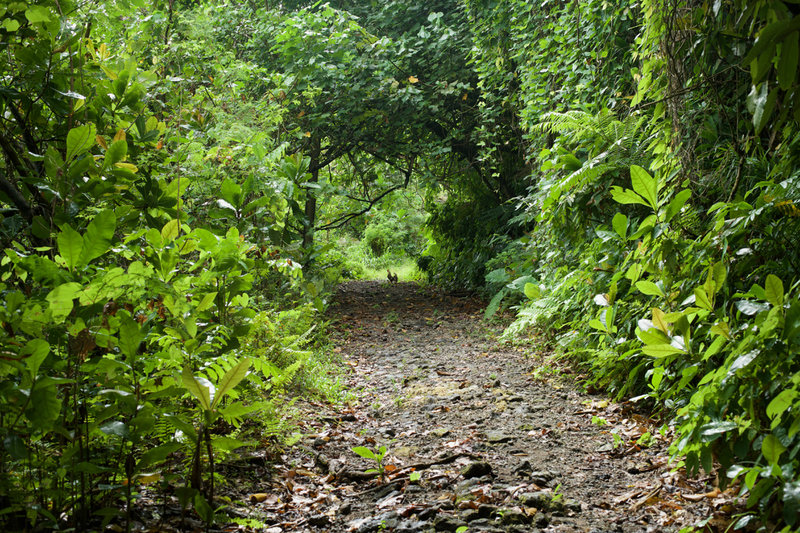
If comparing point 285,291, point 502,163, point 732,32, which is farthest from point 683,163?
point 502,163

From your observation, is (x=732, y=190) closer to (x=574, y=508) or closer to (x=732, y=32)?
(x=732, y=32)

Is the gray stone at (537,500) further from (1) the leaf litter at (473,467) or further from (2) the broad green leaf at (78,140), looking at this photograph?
(2) the broad green leaf at (78,140)

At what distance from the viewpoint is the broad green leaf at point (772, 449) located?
61.8 inches

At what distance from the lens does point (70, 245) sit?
1.77m

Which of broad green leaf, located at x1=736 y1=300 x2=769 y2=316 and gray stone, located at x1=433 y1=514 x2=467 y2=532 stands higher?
broad green leaf, located at x1=736 y1=300 x2=769 y2=316

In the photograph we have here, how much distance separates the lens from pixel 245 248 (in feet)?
8.50

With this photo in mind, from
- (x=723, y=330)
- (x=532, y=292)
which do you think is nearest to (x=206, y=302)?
(x=723, y=330)

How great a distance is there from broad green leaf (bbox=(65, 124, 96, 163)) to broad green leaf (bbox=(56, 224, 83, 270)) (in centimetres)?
44

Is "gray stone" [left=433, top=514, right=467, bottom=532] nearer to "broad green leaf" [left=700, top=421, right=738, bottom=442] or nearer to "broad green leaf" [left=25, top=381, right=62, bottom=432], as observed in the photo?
"broad green leaf" [left=700, top=421, right=738, bottom=442]

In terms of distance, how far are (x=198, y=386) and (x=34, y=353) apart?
21.6 inches

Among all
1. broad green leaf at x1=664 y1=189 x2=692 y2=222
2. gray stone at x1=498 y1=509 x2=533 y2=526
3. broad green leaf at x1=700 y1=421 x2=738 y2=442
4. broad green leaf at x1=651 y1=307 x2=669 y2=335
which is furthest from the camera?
broad green leaf at x1=664 y1=189 x2=692 y2=222

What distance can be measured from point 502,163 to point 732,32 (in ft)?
23.3

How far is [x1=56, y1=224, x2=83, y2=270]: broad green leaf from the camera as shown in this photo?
1755mm

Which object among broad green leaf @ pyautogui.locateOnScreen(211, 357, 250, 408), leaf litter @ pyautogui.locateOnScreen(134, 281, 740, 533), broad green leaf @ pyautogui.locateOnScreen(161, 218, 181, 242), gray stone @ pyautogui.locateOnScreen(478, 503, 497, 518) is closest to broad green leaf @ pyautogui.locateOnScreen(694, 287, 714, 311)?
leaf litter @ pyautogui.locateOnScreen(134, 281, 740, 533)
